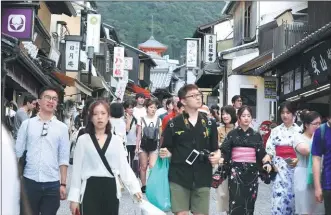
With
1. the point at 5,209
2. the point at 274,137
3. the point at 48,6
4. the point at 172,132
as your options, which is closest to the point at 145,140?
the point at 274,137

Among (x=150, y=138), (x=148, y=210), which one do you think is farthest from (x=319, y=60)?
(x=148, y=210)

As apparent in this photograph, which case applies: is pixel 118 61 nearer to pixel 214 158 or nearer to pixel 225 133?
pixel 225 133

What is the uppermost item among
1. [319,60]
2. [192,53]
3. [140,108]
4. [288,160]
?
[192,53]

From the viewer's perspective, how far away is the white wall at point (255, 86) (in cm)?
2420

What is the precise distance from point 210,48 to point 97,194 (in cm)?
2659

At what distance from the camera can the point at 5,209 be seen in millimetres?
2988

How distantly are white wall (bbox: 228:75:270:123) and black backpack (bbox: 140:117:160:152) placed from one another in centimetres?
1412

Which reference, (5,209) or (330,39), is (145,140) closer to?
(330,39)

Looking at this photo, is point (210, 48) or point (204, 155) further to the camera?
point (210, 48)

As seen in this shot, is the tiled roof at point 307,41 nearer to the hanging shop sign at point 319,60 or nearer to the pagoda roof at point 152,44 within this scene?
the hanging shop sign at point 319,60

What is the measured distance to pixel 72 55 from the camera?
24.9 meters

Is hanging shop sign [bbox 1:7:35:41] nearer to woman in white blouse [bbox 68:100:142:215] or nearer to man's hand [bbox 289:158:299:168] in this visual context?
man's hand [bbox 289:158:299:168]

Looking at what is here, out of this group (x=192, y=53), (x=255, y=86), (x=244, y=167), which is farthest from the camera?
(x=192, y=53)

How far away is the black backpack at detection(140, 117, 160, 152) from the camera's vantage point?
10.2 metres
